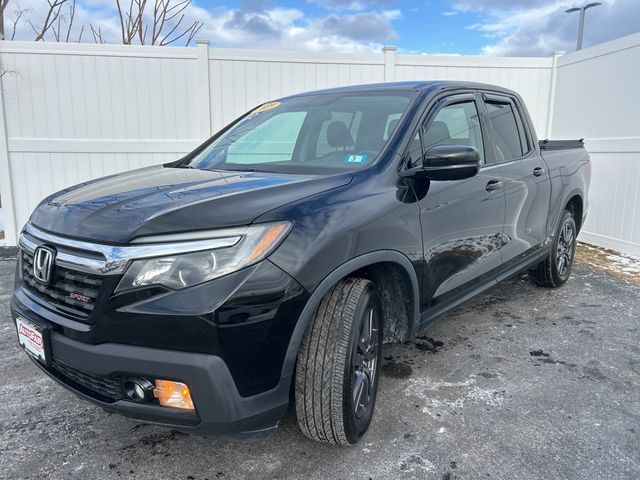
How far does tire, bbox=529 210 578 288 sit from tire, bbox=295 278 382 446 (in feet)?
9.62

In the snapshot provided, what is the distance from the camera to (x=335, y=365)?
1996mm

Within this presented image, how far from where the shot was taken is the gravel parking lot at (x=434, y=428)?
2.16 m

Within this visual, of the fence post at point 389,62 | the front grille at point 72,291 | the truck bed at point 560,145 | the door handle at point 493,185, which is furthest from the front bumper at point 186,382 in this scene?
the fence post at point 389,62

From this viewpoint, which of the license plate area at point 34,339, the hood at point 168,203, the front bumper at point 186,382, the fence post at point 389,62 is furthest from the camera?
the fence post at point 389,62

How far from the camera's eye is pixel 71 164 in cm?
666

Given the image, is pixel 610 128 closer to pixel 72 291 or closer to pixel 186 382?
pixel 186 382

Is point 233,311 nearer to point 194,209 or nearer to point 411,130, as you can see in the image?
point 194,209

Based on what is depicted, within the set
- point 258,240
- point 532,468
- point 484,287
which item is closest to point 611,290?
point 484,287

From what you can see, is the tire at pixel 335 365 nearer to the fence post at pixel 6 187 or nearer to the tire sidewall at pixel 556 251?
the tire sidewall at pixel 556 251

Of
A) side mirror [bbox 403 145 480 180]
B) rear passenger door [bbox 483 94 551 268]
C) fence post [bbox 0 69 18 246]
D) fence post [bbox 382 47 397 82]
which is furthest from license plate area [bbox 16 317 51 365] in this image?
fence post [bbox 382 47 397 82]

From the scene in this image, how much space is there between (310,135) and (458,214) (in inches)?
40.4

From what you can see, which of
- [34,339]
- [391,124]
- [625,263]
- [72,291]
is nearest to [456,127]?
[391,124]

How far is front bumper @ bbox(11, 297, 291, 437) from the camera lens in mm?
1683

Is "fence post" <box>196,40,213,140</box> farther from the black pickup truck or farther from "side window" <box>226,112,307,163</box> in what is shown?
the black pickup truck
